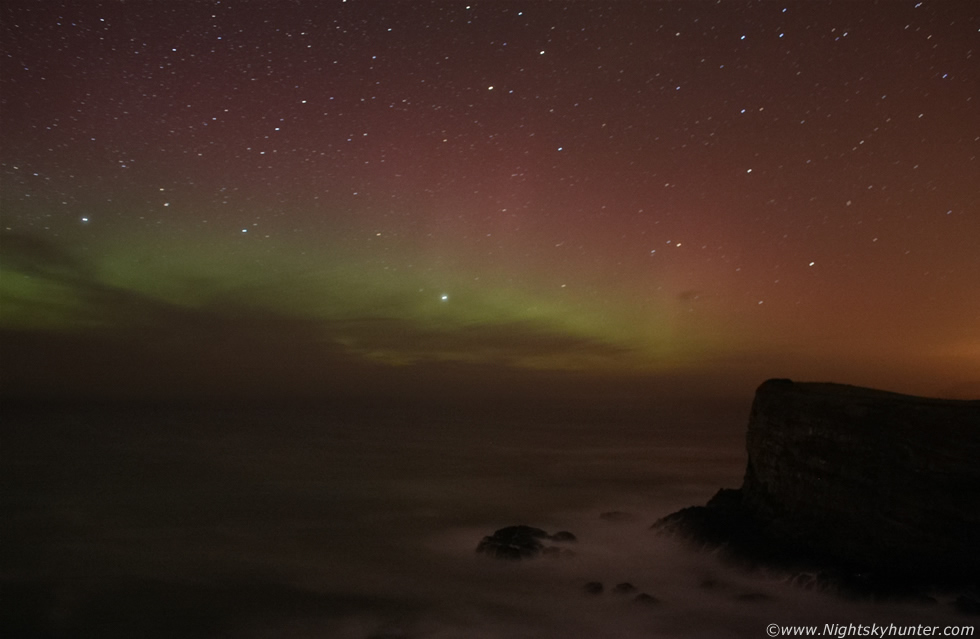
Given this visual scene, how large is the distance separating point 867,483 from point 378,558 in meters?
11.9

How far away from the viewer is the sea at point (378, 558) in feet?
40.0

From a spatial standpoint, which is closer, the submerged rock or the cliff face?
the cliff face

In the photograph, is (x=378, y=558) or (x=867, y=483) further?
(x=378, y=558)

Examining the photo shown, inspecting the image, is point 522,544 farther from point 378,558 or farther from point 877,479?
point 877,479

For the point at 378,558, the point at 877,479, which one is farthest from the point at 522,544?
the point at 877,479

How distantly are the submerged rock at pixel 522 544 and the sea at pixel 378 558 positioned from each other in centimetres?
28

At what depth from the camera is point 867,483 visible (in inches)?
479

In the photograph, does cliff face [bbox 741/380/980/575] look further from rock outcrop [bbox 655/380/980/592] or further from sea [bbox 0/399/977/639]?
sea [bbox 0/399/977/639]

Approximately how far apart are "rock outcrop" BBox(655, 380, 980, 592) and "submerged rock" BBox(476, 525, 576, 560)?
376 cm

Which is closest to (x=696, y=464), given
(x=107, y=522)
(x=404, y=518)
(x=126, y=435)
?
(x=404, y=518)

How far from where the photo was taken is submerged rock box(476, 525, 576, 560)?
15492mm

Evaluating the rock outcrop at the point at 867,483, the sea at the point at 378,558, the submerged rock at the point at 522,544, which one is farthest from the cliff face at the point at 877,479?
the submerged rock at the point at 522,544

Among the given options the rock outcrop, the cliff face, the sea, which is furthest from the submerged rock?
the cliff face

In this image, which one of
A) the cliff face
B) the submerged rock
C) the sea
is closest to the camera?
the cliff face
